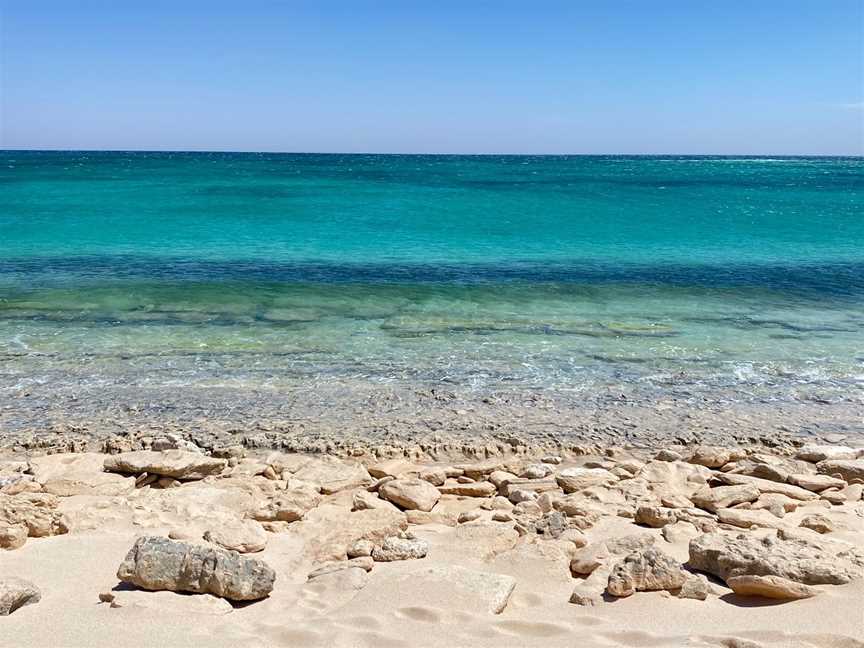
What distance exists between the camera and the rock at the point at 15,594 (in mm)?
4379

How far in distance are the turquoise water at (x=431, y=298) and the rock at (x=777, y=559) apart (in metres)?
5.13

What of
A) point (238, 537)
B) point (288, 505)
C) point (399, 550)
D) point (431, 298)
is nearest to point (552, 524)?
point (399, 550)

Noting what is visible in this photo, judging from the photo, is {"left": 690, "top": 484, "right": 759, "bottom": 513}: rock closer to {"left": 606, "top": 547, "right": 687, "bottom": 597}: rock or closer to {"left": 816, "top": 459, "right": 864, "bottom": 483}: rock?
{"left": 816, "top": 459, "right": 864, "bottom": 483}: rock

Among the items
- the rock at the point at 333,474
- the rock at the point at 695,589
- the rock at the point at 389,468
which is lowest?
the rock at the point at 389,468

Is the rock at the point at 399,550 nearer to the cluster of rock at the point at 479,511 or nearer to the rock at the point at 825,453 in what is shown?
the cluster of rock at the point at 479,511

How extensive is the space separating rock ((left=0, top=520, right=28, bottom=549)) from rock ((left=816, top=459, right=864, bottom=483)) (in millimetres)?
7018

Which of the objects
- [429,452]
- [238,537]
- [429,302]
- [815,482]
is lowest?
[429,452]

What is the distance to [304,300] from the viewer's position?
15.8 meters

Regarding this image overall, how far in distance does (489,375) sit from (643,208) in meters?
31.8

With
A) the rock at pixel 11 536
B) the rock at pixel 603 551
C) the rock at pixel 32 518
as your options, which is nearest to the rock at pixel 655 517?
the rock at pixel 603 551

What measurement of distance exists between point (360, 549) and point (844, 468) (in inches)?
193

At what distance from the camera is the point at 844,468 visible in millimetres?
7414

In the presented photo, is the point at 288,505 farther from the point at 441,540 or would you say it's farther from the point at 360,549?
the point at 441,540

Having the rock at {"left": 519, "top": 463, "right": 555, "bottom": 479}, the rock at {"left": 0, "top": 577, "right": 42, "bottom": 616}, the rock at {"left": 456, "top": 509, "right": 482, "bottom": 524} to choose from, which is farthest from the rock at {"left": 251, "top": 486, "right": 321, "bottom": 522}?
the rock at {"left": 519, "top": 463, "right": 555, "bottom": 479}
